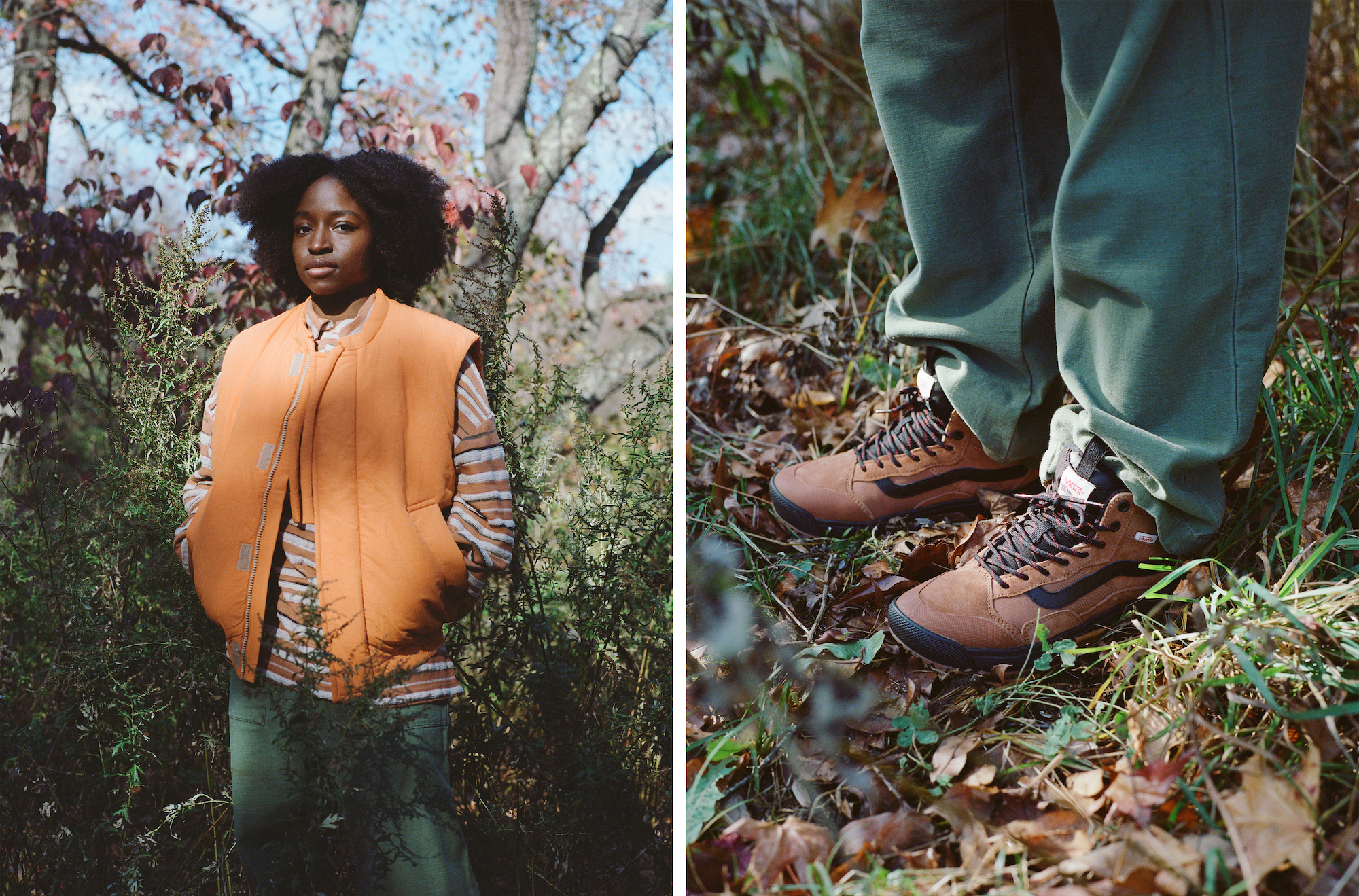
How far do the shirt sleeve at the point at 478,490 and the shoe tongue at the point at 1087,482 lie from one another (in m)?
0.90

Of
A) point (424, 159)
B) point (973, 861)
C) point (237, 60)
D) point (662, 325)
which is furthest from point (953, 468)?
point (237, 60)

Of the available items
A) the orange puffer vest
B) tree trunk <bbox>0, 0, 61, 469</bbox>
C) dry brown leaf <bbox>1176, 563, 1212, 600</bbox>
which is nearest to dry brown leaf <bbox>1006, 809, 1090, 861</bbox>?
dry brown leaf <bbox>1176, 563, 1212, 600</bbox>

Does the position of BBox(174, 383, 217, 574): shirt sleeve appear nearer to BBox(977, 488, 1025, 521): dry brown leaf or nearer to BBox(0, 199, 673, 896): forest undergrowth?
BBox(0, 199, 673, 896): forest undergrowth

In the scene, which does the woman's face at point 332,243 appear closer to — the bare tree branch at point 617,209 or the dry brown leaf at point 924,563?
the bare tree branch at point 617,209

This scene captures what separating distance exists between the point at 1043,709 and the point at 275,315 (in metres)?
1.31

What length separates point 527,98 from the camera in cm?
140

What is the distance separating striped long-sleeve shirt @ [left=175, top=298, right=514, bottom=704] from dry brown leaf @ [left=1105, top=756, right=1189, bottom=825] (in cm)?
Result: 86

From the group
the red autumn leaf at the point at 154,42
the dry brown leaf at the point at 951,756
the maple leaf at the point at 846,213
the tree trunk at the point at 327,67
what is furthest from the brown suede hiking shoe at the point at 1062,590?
the red autumn leaf at the point at 154,42

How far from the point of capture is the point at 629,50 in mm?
1419

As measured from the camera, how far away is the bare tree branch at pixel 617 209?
1.42m

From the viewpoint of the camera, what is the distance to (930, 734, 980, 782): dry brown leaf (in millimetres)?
1207

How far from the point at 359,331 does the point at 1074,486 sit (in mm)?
1143

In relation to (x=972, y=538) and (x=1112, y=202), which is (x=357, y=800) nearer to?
(x=972, y=538)

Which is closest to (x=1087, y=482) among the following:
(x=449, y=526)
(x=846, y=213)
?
(x=449, y=526)
